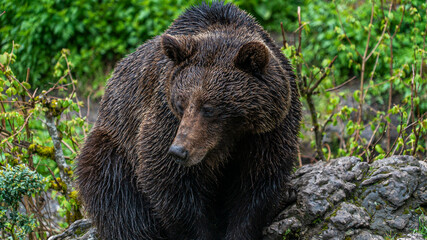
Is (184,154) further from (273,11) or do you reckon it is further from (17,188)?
(273,11)

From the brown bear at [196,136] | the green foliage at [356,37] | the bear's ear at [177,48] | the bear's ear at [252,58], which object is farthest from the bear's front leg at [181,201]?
the green foliage at [356,37]

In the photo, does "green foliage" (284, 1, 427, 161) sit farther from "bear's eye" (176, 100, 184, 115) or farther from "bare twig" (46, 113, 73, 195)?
"bear's eye" (176, 100, 184, 115)

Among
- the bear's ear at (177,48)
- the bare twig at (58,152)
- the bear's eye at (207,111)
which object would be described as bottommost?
the bare twig at (58,152)

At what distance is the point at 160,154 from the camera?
13.5 ft

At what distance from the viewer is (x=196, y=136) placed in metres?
3.48

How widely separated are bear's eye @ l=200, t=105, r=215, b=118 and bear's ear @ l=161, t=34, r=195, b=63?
1.53ft

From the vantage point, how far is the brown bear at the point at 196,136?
3576 mm

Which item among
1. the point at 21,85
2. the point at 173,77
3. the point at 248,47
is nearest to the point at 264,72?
the point at 248,47

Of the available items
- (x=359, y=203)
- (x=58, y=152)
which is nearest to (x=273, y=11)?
(x=58, y=152)

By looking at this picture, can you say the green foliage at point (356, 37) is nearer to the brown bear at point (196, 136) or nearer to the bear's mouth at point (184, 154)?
the brown bear at point (196, 136)

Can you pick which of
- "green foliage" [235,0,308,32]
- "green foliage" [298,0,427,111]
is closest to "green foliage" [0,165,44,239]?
"green foliage" [298,0,427,111]

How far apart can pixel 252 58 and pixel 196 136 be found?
68cm

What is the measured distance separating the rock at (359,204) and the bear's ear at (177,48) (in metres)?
1.66

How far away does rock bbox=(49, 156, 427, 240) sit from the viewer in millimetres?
4132
